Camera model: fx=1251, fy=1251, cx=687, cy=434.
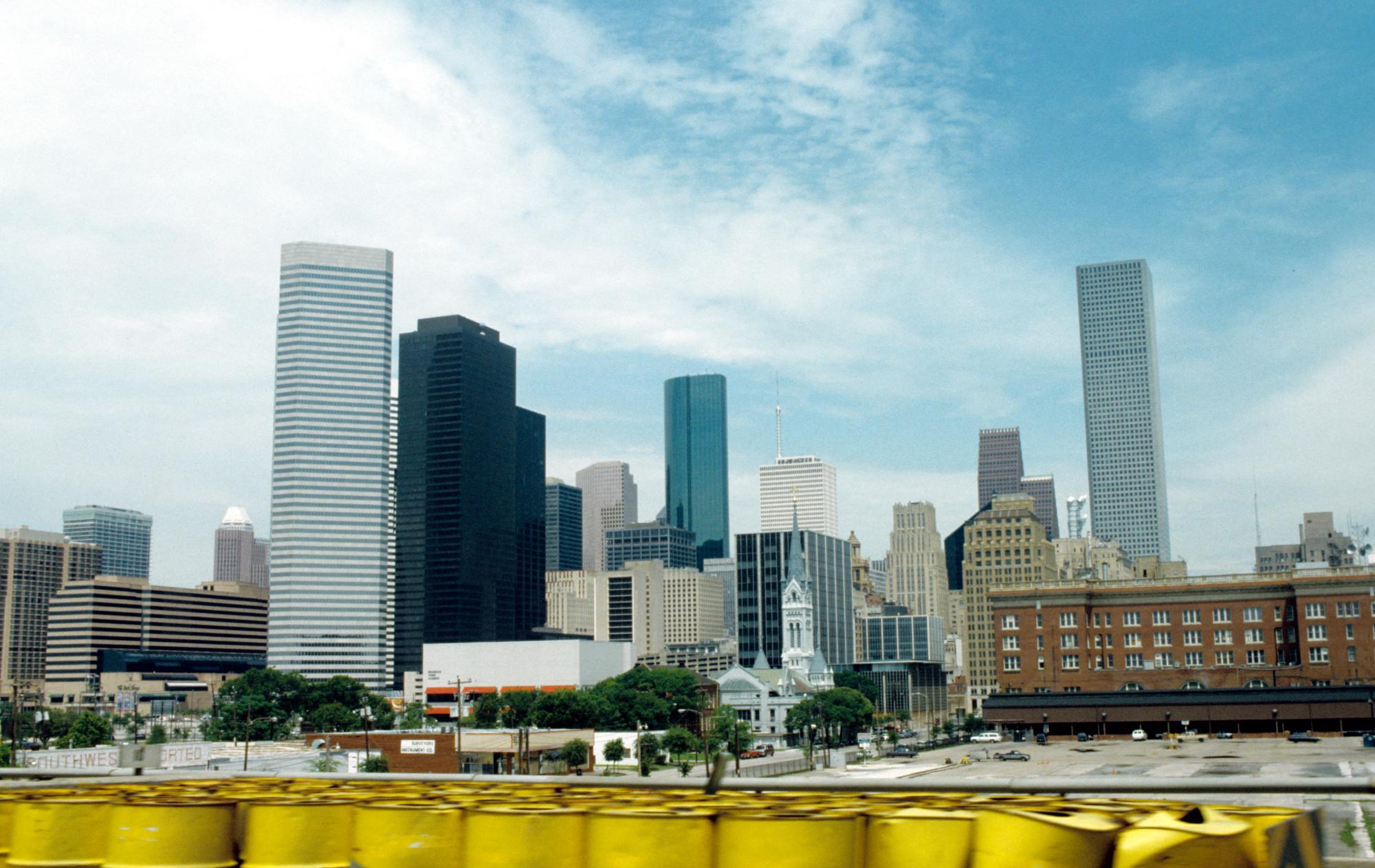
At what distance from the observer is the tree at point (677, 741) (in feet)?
412

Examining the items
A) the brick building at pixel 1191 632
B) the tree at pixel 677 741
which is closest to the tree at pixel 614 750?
the tree at pixel 677 741

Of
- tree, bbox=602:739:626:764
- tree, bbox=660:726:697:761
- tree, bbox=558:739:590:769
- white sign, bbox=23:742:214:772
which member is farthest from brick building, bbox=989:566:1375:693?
white sign, bbox=23:742:214:772

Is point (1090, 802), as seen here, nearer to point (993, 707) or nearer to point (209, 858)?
point (209, 858)

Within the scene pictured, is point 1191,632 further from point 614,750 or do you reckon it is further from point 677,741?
point 614,750

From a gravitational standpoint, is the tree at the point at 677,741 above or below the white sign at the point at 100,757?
below

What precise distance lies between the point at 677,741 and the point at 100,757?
65119 mm

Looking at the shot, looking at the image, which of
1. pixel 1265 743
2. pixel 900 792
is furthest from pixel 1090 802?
pixel 1265 743

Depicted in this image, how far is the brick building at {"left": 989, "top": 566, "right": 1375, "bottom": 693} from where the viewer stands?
115375 mm

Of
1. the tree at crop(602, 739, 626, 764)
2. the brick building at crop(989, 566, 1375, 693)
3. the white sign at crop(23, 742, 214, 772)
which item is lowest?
the tree at crop(602, 739, 626, 764)

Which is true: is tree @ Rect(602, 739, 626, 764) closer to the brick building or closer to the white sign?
the brick building

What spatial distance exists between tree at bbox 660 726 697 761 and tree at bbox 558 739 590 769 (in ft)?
52.3

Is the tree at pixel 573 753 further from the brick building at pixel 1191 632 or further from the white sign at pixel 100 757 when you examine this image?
the brick building at pixel 1191 632

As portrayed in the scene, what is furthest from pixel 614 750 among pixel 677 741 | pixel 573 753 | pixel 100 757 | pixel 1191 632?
pixel 100 757

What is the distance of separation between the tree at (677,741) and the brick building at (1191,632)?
3183 centimetres
